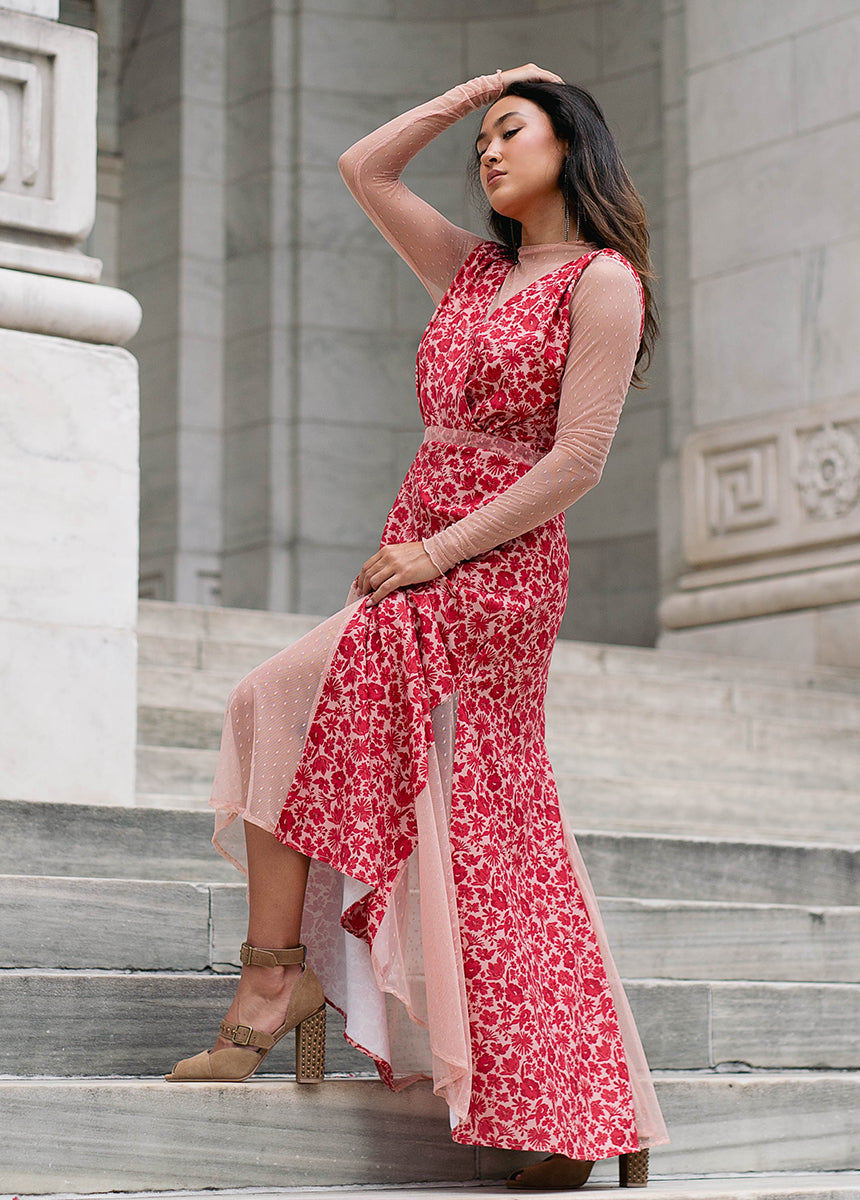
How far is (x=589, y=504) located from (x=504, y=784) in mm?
7973

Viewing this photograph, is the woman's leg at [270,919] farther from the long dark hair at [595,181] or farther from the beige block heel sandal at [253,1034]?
the long dark hair at [595,181]

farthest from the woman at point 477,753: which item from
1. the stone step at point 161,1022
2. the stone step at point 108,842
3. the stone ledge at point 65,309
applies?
the stone ledge at point 65,309

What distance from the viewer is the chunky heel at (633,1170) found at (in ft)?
10.7

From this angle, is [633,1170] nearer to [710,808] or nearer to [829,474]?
[710,808]

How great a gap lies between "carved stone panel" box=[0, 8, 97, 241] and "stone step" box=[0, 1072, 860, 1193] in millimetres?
2348

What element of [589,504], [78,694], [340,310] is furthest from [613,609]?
[78,694]

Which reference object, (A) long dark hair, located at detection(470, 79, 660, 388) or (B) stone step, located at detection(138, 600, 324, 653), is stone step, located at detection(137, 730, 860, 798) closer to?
(B) stone step, located at detection(138, 600, 324, 653)

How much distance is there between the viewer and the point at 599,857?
174 inches

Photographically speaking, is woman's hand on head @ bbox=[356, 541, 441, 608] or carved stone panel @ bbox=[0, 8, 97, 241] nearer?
woman's hand on head @ bbox=[356, 541, 441, 608]

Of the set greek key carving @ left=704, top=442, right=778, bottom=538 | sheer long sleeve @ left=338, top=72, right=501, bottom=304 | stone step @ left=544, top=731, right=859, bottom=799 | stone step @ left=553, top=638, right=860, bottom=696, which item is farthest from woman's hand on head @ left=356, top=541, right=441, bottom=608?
greek key carving @ left=704, top=442, right=778, bottom=538

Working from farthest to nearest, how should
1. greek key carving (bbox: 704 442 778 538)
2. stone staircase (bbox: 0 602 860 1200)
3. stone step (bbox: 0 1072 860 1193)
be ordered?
greek key carving (bbox: 704 442 778 538), stone staircase (bbox: 0 602 860 1200), stone step (bbox: 0 1072 860 1193)

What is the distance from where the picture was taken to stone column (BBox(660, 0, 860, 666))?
324 inches

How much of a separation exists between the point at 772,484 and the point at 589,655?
6.04ft

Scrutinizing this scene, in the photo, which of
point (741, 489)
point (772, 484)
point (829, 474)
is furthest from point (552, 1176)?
point (741, 489)
